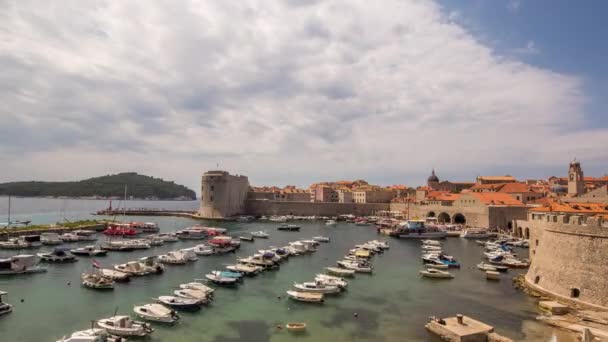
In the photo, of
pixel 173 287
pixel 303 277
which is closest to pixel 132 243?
pixel 173 287

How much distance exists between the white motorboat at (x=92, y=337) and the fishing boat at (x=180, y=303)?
432 centimetres

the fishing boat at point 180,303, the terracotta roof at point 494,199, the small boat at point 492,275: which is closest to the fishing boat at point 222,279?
the fishing boat at point 180,303

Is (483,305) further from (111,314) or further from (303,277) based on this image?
(111,314)

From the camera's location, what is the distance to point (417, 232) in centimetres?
5491

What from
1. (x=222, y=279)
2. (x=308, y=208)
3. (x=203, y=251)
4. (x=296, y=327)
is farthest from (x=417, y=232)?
(x=296, y=327)

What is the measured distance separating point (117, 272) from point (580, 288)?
2805cm

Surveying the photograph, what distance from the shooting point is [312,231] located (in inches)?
2473

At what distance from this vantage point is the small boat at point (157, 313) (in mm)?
18281

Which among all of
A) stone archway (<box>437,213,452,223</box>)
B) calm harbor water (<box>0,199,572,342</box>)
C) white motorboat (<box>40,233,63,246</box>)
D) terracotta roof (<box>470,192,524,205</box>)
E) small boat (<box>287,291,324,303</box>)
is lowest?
calm harbor water (<box>0,199,572,342</box>)

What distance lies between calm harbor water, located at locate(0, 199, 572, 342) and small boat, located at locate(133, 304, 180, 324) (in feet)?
1.68

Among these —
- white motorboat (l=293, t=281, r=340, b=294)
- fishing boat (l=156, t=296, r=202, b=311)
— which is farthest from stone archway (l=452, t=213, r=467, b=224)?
fishing boat (l=156, t=296, r=202, b=311)

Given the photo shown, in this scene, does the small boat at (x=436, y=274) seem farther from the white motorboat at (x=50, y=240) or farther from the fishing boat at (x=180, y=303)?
the white motorboat at (x=50, y=240)

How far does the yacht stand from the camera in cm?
5425

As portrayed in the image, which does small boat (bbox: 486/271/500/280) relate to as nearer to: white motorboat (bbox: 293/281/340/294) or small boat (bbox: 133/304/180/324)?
white motorboat (bbox: 293/281/340/294)
